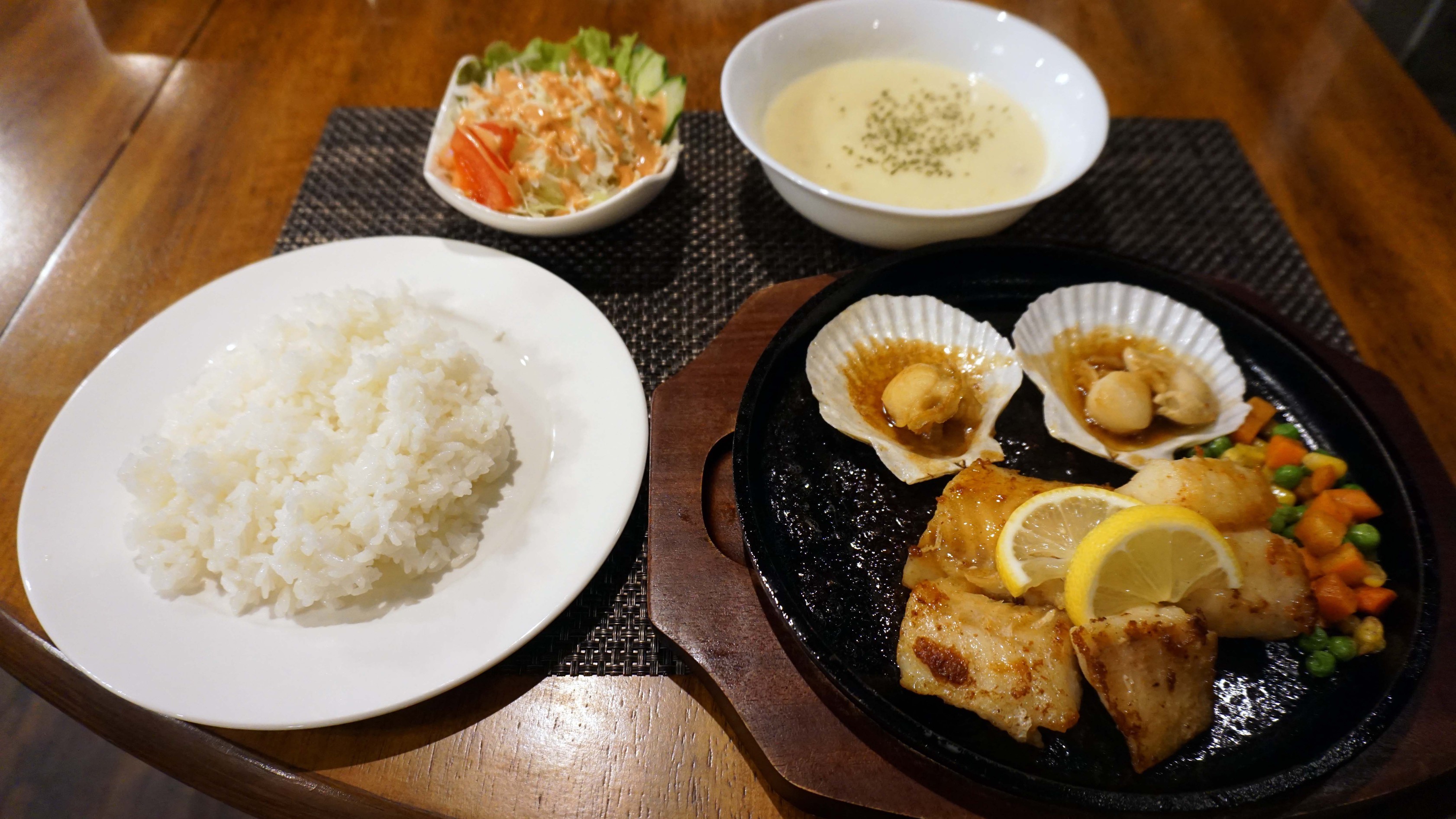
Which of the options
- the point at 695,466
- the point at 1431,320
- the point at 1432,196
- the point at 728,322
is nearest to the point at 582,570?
the point at 695,466

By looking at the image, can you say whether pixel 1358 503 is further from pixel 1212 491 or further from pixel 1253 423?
pixel 1212 491

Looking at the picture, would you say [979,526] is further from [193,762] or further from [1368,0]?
[1368,0]

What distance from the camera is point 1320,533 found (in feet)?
5.64

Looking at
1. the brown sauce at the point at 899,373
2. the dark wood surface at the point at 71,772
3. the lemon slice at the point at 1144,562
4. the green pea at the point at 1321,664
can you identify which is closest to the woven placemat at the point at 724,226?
the brown sauce at the point at 899,373

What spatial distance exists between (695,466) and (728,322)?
0.50 meters

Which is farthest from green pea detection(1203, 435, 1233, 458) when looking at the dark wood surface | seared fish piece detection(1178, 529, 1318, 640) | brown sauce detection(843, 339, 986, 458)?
the dark wood surface

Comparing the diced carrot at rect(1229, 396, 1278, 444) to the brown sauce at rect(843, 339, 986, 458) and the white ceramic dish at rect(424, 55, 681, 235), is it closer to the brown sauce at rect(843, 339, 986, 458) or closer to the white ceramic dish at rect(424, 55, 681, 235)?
the brown sauce at rect(843, 339, 986, 458)

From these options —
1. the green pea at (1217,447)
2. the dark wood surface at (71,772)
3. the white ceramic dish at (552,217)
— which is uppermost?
the white ceramic dish at (552,217)

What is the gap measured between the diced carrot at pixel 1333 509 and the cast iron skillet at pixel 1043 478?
8 cm

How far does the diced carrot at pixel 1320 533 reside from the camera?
67.3 inches

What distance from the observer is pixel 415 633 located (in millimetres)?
1567

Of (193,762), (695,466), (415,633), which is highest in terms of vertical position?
(695,466)

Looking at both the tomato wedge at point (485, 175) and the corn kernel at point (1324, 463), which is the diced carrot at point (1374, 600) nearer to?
the corn kernel at point (1324, 463)

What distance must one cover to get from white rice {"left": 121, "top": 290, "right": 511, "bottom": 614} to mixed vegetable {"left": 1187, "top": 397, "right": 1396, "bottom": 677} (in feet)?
6.02
